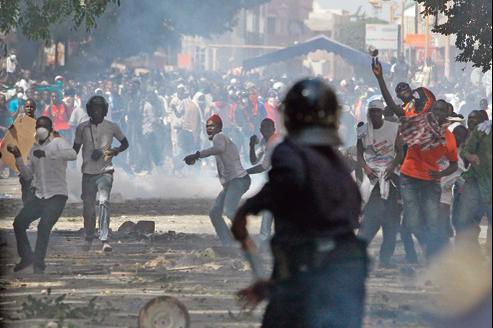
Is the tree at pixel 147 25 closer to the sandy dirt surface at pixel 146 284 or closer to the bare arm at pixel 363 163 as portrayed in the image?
the sandy dirt surface at pixel 146 284

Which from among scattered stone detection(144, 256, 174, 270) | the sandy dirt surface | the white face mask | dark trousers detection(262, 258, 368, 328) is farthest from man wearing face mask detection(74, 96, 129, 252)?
dark trousers detection(262, 258, 368, 328)

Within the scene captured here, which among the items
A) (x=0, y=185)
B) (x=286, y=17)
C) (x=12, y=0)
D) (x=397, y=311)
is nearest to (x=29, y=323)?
(x=397, y=311)

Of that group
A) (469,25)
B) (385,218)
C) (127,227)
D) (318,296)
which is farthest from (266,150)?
(318,296)

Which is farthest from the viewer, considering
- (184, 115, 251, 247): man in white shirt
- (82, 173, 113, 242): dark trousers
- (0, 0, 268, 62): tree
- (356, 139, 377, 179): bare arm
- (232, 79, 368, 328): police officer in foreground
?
(0, 0, 268, 62): tree

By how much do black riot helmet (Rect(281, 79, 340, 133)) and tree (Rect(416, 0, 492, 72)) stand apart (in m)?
7.31

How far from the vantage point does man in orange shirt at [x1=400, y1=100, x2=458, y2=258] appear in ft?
43.1

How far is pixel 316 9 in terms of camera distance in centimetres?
10131

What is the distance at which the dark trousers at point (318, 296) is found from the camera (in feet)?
21.6

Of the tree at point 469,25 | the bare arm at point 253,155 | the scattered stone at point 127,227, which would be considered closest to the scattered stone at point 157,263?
the bare arm at point 253,155

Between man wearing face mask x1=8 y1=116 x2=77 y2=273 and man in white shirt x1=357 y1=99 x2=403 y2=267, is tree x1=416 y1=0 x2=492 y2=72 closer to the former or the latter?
man in white shirt x1=357 y1=99 x2=403 y2=267

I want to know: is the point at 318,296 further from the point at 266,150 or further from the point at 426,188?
the point at 266,150

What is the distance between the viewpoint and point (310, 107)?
652cm

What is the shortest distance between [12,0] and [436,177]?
16.5ft

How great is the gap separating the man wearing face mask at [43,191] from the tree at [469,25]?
3514 millimetres
